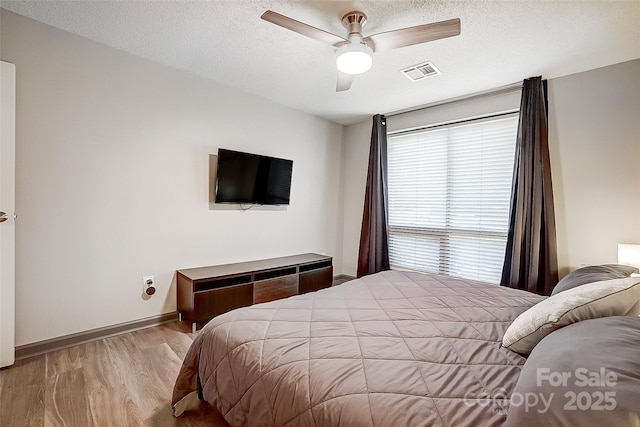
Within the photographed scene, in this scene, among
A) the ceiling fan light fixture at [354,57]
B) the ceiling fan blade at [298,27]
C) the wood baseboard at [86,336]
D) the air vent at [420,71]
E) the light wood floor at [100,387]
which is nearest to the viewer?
the light wood floor at [100,387]

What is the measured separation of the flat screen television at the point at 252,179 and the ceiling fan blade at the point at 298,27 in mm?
1610

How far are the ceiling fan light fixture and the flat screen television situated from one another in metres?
1.66

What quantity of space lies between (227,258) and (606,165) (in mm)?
3885

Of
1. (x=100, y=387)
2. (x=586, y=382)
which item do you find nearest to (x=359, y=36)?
(x=586, y=382)

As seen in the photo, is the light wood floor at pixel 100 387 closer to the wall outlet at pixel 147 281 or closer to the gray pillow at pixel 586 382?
the wall outlet at pixel 147 281

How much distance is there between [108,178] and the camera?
8.19ft

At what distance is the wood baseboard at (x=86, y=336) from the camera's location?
85.0 inches

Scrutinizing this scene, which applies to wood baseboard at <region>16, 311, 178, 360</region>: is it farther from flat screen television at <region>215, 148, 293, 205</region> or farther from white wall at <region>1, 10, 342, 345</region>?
flat screen television at <region>215, 148, 293, 205</region>

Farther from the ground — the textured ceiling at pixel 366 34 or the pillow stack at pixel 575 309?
the textured ceiling at pixel 366 34

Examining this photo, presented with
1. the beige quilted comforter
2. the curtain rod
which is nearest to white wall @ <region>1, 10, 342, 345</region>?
the beige quilted comforter

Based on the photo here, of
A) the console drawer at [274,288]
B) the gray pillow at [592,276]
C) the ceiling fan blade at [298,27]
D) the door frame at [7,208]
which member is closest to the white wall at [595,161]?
the gray pillow at [592,276]

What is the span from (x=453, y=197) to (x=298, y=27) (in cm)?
270

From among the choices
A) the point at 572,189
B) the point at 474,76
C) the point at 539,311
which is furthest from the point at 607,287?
the point at 474,76

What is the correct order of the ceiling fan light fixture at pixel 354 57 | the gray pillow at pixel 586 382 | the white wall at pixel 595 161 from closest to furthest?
the gray pillow at pixel 586 382
the ceiling fan light fixture at pixel 354 57
the white wall at pixel 595 161
